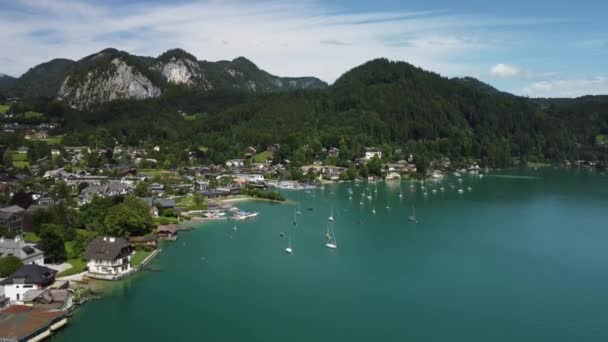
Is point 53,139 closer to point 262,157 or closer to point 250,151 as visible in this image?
point 250,151

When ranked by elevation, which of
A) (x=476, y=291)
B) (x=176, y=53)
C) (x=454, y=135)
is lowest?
(x=476, y=291)

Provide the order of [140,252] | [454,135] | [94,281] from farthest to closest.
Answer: [454,135] → [140,252] → [94,281]

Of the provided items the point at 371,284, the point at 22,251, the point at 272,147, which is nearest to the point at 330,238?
the point at 371,284

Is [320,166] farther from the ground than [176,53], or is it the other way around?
[176,53]

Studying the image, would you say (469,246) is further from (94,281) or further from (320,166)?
(320,166)

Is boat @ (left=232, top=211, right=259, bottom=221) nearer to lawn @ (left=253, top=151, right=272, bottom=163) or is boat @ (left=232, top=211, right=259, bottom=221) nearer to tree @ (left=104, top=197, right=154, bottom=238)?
tree @ (left=104, top=197, right=154, bottom=238)

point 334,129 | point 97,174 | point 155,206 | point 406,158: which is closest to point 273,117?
point 334,129

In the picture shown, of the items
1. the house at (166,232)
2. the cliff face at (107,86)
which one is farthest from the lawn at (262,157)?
the cliff face at (107,86)
